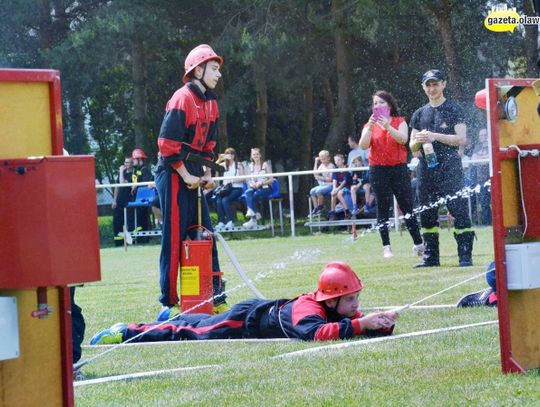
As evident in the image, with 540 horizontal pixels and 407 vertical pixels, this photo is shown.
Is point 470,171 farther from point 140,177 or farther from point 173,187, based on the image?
point 173,187

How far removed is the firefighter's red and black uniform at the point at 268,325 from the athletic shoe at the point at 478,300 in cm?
144

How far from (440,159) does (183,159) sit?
3.77 meters

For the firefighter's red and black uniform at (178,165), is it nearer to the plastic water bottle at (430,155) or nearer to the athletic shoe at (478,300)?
the athletic shoe at (478,300)

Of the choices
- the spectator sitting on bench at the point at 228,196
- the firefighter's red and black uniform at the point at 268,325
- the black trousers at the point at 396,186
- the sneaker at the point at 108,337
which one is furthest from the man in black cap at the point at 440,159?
the spectator sitting on bench at the point at 228,196

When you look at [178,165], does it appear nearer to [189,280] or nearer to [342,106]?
[189,280]

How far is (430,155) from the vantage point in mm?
12500

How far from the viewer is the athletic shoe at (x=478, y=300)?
8.63 meters

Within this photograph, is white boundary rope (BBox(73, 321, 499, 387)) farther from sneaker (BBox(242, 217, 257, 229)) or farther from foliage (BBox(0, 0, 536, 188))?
foliage (BBox(0, 0, 536, 188))

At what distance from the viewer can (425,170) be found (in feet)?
42.0

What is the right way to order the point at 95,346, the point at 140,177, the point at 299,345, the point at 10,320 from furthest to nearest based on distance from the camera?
the point at 140,177 < the point at 95,346 < the point at 299,345 < the point at 10,320

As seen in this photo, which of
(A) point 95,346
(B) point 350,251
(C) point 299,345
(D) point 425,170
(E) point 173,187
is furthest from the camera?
(B) point 350,251

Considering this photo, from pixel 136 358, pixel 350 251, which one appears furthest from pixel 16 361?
pixel 350 251

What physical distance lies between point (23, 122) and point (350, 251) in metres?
12.9

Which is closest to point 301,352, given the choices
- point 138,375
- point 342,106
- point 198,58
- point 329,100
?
point 138,375
